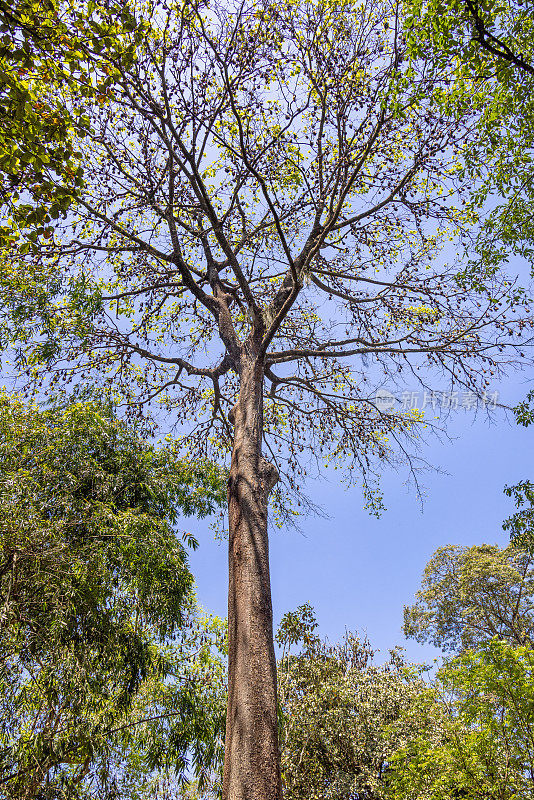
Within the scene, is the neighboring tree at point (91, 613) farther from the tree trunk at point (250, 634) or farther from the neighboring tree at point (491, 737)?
the neighboring tree at point (491, 737)

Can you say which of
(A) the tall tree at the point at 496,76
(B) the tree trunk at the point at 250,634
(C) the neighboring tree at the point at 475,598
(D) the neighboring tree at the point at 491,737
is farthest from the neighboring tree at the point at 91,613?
(C) the neighboring tree at the point at 475,598

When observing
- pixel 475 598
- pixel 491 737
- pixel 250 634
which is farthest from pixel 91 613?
pixel 475 598

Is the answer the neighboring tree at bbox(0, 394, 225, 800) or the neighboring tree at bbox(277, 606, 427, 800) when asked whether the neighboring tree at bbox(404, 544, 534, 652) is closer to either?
the neighboring tree at bbox(277, 606, 427, 800)

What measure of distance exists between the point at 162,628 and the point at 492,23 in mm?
7264

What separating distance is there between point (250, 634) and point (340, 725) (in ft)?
20.5

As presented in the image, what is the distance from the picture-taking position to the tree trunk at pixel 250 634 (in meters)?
2.64

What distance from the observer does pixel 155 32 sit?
5.46m

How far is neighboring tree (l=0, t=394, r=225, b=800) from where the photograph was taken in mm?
4801

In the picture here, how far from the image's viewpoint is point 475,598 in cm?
1584

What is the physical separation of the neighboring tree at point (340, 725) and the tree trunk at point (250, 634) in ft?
17.7

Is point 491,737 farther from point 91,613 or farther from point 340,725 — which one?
point 91,613

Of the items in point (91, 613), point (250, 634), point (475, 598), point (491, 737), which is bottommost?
point (491, 737)

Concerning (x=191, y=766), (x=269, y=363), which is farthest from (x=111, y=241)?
(x=191, y=766)

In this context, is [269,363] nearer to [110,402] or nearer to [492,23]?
[110,402]
